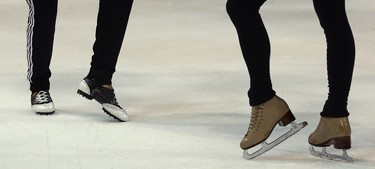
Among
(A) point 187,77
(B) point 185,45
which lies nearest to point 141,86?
(A) point 187,77

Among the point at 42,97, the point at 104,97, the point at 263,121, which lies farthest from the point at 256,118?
the point at 42,97

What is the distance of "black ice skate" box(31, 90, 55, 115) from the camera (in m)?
3.71

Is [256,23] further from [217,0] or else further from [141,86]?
[217,0]

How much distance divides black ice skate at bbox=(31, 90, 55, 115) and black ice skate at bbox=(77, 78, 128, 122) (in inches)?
4.5

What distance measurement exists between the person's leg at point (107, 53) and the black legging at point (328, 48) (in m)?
0.71

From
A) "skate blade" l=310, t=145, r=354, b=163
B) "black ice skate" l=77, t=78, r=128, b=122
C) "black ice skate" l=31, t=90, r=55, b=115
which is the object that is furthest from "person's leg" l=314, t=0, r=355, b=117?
"black ice skate" l=31, t=90, r=55, b=115

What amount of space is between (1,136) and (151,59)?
1534 millimetres

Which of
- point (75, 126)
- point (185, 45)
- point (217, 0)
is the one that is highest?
point (75, 126)

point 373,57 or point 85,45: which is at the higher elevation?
point 373,57

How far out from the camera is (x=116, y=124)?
357 cm

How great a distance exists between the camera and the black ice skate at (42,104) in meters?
3.71

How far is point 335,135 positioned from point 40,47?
4.13 feet

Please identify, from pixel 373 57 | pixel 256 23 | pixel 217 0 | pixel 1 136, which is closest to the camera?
pixel 256 23

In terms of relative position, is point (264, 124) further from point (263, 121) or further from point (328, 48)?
point (328, 48)
